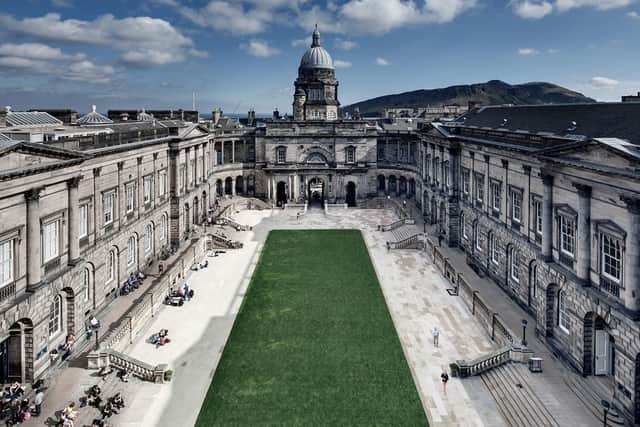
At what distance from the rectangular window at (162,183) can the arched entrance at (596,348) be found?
38.2 meters

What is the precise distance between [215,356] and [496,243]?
79.5ft

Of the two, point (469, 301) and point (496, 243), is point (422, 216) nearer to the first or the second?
point (496, 243)

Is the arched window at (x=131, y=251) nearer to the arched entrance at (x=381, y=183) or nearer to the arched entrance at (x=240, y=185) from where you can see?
the arched entrance at (x=240, y=185)

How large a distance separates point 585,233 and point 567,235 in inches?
113

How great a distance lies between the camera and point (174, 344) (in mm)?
31891

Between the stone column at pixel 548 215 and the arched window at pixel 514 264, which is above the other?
the stone column at pixel 548 215

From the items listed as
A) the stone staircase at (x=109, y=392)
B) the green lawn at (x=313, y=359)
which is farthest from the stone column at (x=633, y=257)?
the stone staircase at (x=109, y=392)

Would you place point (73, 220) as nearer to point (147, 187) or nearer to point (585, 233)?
point (147, 187)

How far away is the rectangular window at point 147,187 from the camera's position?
1779 inches

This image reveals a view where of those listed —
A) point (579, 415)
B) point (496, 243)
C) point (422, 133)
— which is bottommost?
point (579, 415)

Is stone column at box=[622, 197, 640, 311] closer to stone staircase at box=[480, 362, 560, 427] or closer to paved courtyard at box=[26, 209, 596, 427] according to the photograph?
stone staircase at box=[480, 362, 560, 427]

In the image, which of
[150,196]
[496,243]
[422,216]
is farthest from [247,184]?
[496,243]

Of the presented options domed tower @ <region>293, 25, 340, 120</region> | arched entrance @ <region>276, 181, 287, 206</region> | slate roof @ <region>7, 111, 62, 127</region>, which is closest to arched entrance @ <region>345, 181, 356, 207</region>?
arched entrance @ <region>276, 181, 287, 206</region>

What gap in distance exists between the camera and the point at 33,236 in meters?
25.6
